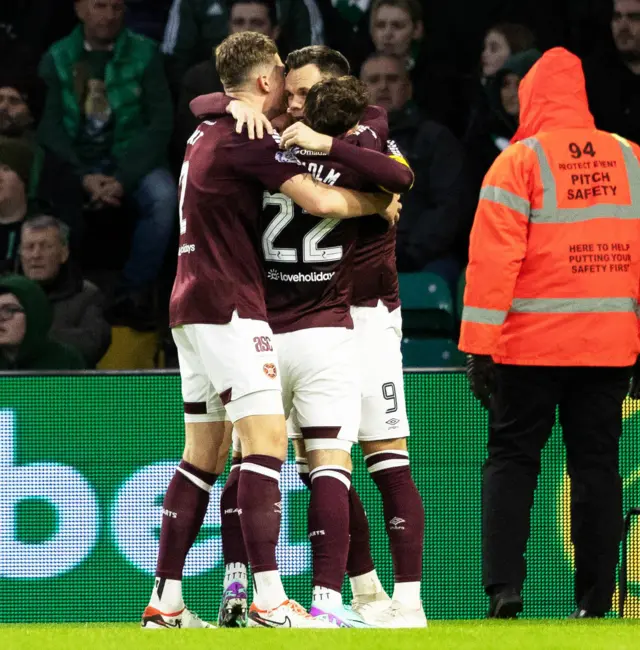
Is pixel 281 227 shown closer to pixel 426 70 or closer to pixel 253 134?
pixel 253 134

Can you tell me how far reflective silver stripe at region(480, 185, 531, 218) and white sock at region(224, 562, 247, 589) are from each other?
1726 mm

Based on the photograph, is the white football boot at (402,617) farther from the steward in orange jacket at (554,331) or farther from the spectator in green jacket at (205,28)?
the spectator in green jacket at (205,28)

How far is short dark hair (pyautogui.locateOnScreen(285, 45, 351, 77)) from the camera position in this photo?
527cm

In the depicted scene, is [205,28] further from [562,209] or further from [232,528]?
[232,528]

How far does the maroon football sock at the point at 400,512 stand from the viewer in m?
5.20

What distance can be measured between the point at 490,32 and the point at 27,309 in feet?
10.4

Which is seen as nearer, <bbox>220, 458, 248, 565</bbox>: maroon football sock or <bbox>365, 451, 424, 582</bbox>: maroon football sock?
<bbox>365, 451, 424, 582</bbox>: maroon football sock

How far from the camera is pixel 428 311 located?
793cm

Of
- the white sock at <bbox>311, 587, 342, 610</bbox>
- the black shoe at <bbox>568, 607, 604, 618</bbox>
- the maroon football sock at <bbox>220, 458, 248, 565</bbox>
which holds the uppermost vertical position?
the maroon football sock at <bbox>220, 458, 248, 565</bbox>

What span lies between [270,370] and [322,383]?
22 cm

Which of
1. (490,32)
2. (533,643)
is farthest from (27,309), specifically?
(533,643)

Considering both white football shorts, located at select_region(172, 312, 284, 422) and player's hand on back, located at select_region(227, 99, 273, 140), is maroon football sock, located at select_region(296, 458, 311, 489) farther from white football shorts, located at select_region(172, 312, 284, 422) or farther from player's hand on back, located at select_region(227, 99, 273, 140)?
player's hand on back, located at select_region(227, 99, 273, 140)

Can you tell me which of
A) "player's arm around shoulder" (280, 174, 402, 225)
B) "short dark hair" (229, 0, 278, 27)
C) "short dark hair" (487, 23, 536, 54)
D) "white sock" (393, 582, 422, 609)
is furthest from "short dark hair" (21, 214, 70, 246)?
"white sock" (393, 582, 422, 609)

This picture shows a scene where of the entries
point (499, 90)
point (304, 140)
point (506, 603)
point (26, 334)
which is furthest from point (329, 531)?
point (499, 90)
